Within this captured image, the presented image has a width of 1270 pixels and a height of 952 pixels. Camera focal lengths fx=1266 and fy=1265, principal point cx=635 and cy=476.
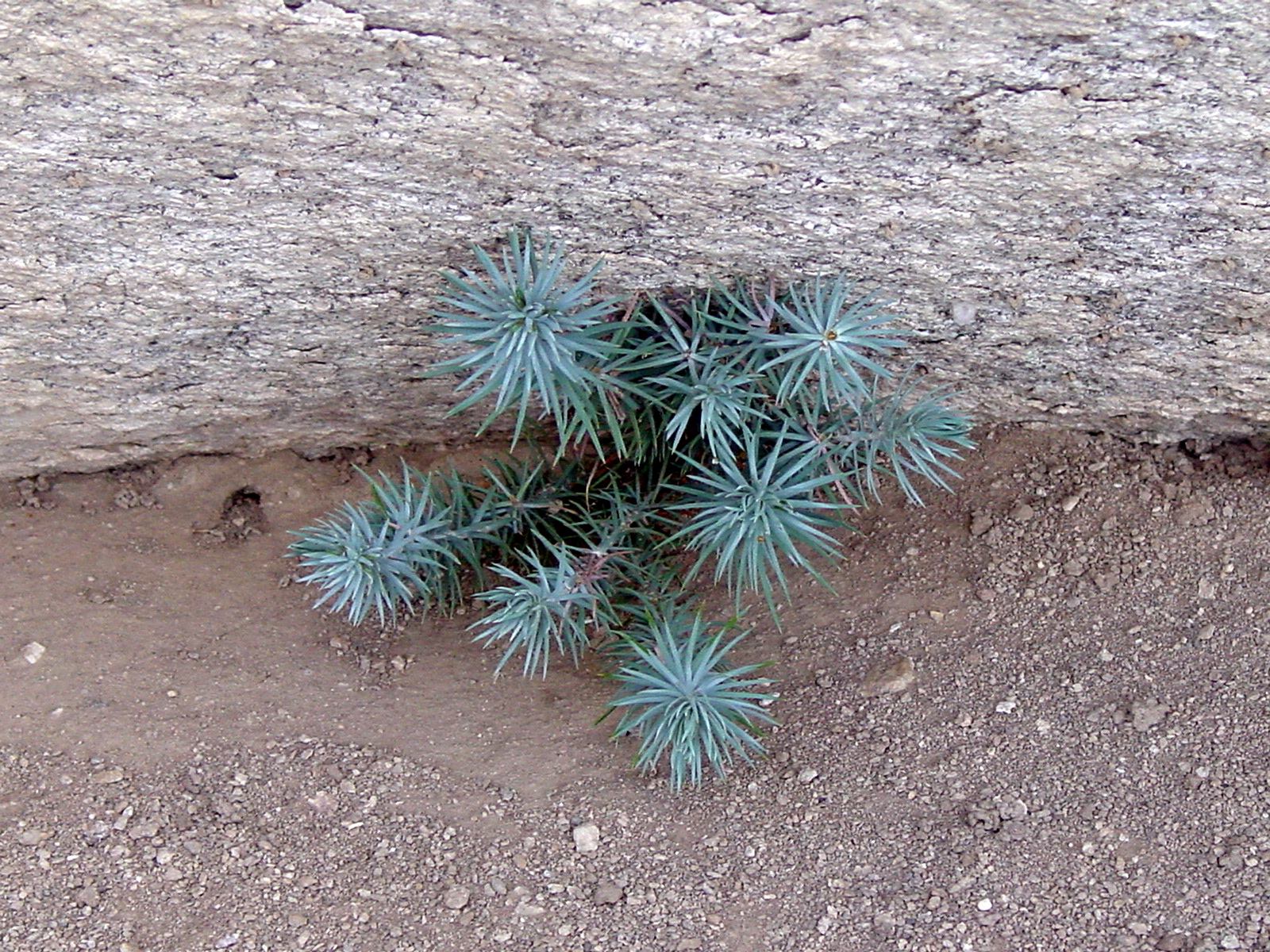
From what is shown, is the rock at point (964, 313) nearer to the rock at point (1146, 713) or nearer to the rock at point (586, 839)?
the rock at point (1146, 713)

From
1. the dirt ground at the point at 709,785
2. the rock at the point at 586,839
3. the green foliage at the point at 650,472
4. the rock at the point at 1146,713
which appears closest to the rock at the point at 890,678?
the dirt ground at the point at 709,785

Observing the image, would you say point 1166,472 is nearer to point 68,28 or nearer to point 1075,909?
point 1075,909

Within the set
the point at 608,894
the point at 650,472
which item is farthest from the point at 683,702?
the point at 650,472

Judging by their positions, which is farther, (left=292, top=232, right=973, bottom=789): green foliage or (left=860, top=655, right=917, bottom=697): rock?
(left=860, top=655, right=917, bottom=697): rock

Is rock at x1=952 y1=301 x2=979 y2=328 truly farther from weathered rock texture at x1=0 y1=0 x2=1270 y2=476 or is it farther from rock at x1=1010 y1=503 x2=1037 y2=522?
rock at x1=1010 y1=503 x2=1037 y2=522

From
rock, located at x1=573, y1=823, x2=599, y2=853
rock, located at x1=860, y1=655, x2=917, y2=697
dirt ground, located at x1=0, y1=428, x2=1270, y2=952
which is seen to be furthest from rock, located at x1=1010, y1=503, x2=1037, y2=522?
rock, located at x1=573, y1=823, x2=599, y2=853

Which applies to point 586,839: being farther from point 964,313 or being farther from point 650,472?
point 964,313
